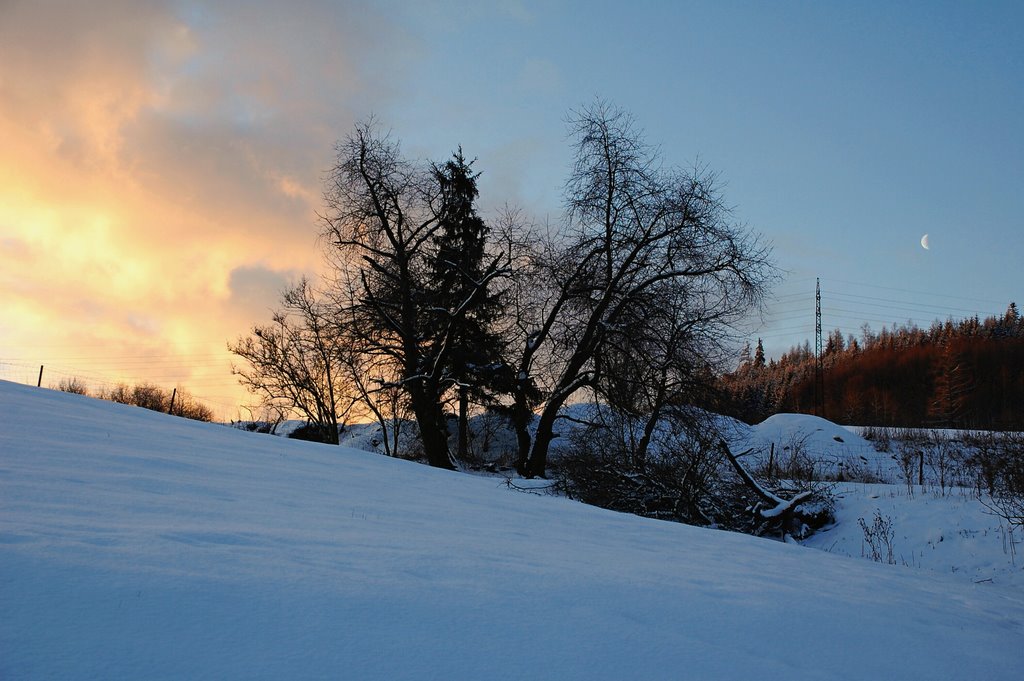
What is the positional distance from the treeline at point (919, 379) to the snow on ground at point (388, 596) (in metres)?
48.5

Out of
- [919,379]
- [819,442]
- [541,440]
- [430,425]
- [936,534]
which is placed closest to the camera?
[936,534]

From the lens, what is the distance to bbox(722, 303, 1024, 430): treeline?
58906 mm

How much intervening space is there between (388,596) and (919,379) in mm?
81871

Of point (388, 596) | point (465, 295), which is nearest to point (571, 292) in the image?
point (465, 295)

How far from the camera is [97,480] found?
377 centimetres

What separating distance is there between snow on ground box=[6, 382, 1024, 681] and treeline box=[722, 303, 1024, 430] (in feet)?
159

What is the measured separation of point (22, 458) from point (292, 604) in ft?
10.2

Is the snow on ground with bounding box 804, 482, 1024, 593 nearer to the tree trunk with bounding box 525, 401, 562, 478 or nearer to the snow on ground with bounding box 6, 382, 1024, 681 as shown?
the snow on ground with bounding box 6, 382, 1024, 681

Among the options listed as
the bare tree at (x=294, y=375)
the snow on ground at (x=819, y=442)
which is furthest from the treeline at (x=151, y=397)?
the snow on ground at (x=819, y=442)

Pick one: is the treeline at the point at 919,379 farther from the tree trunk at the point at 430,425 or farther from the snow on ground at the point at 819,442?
the tree trunk at the point at 430,425

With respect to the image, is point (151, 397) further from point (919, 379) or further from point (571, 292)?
point (919, 379)

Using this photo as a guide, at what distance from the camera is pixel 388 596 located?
2260mm

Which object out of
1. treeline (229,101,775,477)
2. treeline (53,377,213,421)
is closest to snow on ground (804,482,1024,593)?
treeline (229,101,775,477)

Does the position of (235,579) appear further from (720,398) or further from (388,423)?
(388,423)
